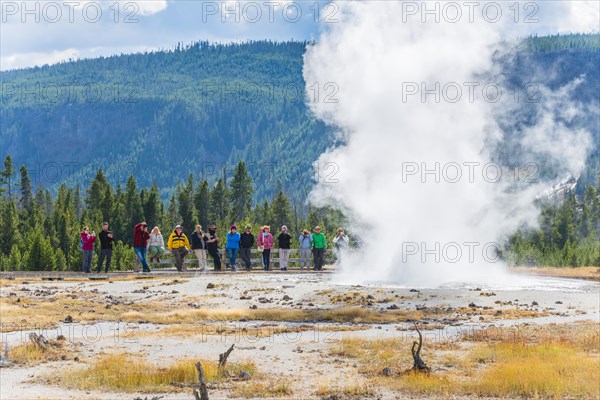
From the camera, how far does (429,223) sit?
39375mm

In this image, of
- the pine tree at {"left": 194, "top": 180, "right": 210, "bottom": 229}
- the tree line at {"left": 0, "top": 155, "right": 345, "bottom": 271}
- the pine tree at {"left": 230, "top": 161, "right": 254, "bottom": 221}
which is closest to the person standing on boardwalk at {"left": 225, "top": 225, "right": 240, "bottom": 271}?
the tree line at {"left": 0, "top": 155, "right": 345, "bottom": 271}

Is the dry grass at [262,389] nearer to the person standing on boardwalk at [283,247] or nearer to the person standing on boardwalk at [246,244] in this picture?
the person standing on boardwalk at [246,244]

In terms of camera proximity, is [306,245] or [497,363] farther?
[306,245]

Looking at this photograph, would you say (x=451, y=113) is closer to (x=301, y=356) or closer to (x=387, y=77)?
(x=387, y=77)

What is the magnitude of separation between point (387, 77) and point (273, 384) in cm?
2371

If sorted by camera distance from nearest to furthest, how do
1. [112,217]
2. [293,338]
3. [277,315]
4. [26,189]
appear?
[293,338], [277,315], [112,217], [26,189]

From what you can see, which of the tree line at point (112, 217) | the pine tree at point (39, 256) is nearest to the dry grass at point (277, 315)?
the tree line at point (112, 217)

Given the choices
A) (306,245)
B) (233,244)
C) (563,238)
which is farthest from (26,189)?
(233,244)

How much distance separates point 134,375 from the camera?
1928cm

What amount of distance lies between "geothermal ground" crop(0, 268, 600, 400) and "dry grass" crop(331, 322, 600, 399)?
0.04m

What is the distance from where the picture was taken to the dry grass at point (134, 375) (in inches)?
739

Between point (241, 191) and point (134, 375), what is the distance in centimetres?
13391

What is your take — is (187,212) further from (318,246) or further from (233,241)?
(233,241)

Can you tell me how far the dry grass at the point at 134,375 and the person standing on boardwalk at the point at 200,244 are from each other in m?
20.6
